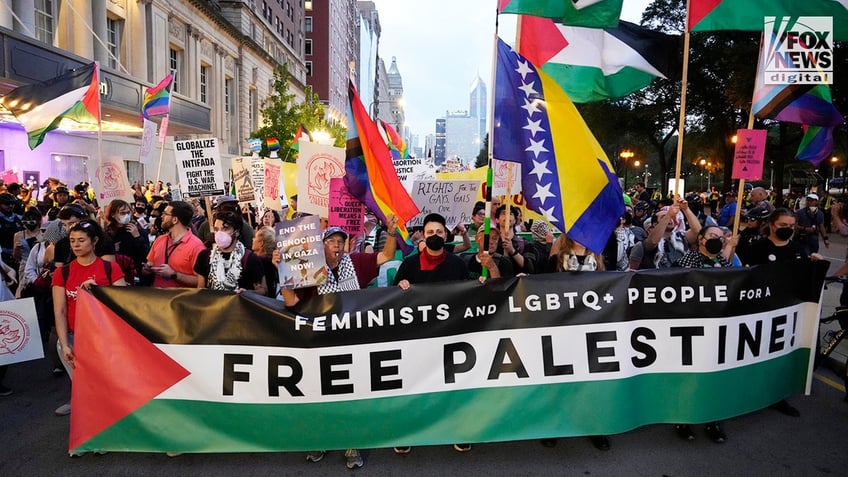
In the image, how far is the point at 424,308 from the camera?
12.5ft

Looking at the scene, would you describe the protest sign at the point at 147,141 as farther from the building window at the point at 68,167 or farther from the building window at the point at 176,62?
the building window at the point at 176,62

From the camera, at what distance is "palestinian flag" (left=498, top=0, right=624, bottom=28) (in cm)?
452

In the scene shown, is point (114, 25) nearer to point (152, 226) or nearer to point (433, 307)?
point (152, 226)

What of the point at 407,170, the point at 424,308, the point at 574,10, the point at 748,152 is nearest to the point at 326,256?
the point at 424,308

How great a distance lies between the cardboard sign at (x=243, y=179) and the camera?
9.15 meters

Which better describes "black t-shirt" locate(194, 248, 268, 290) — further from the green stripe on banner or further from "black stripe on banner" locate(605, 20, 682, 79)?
"black stripe on banner" locate(605, 20, 682, 79)

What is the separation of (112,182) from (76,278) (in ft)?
13.6

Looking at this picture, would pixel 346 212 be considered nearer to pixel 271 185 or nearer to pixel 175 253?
pixel 175 253

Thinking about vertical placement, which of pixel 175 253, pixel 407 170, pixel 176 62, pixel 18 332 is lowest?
pixel 18 332

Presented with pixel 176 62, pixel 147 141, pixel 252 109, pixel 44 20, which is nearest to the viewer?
pixel 147 141

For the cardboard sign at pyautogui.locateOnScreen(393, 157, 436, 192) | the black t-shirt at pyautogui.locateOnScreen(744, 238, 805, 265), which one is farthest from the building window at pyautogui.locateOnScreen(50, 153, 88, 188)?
the black t-shirt at pyautogui.locateOnScreen(744, 238, 805, 265)

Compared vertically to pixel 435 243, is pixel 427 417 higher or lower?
lower

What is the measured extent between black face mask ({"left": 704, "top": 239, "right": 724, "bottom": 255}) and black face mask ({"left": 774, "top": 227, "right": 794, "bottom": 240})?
34.8 inches

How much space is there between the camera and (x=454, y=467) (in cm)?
370
